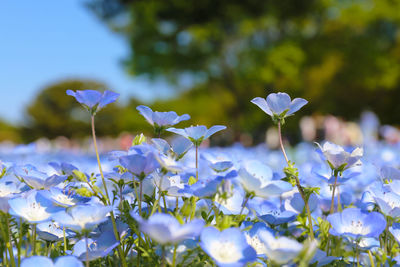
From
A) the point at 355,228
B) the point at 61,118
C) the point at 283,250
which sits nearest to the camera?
the point at 283,250

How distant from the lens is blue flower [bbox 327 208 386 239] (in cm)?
106

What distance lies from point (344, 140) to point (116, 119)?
150 feet

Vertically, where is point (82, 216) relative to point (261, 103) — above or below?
below

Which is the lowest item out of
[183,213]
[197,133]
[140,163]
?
[183,213]

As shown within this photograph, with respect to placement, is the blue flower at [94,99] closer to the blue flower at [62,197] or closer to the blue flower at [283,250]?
the blue flower at [62,197]

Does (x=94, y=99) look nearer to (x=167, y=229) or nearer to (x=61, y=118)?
(x=167, y=229)

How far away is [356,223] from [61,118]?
5805 centimetres

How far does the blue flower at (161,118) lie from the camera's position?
3.85ft

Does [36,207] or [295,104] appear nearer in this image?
[36,207]

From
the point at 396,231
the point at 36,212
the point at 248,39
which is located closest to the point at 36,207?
the point at 36,212

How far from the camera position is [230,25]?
17.8 m

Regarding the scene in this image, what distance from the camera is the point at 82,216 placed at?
3.16ft

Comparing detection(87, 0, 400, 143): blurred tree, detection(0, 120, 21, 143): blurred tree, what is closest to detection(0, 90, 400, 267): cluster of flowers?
detection(87, 0, 400, 143): blurred tree

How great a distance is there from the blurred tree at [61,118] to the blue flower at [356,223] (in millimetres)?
53795
